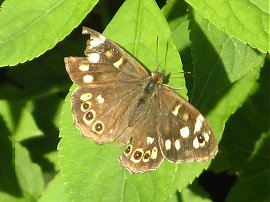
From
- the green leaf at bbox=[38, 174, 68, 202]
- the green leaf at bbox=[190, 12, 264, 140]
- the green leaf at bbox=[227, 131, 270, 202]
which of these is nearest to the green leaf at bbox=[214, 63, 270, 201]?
the green leaf at bbox=[227, 131, 270, 202]

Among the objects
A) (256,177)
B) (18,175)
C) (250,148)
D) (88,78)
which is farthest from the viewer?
(250,148)

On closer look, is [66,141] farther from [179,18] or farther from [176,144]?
[179,18]

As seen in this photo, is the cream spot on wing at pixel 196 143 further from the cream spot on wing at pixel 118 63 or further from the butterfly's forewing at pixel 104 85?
the cream spot on wing at pixel 118 63

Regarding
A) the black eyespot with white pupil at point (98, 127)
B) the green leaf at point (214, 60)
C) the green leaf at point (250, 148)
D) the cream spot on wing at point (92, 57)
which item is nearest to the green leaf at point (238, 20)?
the green leaf at point (214, 60)

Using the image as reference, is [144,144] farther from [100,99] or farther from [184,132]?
[100,99]

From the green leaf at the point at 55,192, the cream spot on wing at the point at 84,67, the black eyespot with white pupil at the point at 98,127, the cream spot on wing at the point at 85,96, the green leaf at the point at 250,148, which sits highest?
the cream spot on wing at the point at 84,67

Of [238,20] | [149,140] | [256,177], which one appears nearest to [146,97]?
[149,140]
